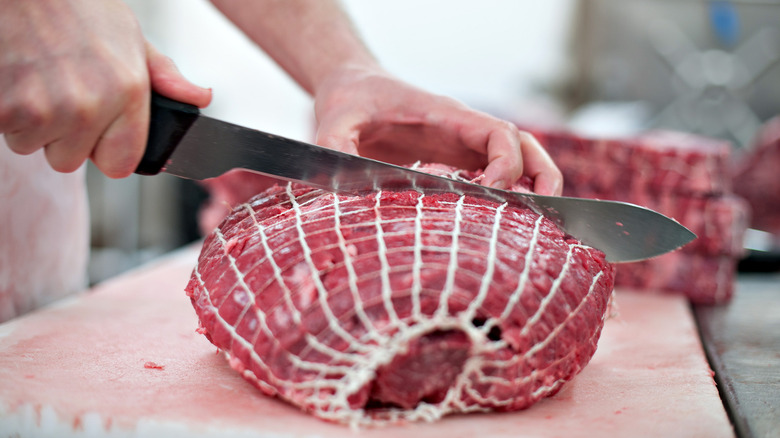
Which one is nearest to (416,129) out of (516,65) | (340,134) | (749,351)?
(340,134)

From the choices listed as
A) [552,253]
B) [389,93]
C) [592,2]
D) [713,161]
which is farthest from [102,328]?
[592,2]

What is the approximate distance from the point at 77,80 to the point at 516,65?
25.4 ft

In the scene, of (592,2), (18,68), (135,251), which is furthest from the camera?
(592,2)

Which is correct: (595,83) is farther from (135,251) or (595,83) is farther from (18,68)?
(18,68)

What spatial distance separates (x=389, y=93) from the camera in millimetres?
1713

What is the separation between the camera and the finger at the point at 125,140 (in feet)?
3.94

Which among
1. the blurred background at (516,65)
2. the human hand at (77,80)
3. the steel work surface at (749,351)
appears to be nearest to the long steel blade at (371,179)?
the human hand at (77,80)

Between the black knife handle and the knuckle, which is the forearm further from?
the knuckle

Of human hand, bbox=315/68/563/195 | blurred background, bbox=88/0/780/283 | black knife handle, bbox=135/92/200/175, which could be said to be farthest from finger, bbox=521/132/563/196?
blurred background, bbox=88/0/780/283

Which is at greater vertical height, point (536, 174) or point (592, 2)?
point (592, 2)

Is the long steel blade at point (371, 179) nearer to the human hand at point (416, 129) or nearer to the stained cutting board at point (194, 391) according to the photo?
the human hand at point (416, 129)

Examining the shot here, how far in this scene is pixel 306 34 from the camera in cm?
193

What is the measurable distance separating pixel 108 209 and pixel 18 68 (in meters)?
4.73

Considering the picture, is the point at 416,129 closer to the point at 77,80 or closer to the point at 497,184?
the point at 497,184
